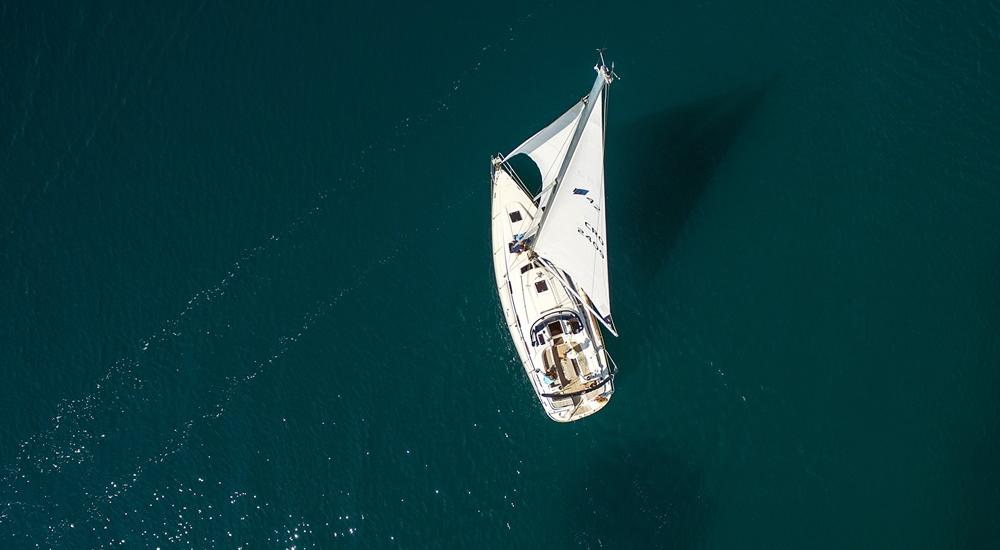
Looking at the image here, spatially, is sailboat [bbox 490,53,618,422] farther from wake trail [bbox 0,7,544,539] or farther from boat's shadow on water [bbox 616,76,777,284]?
boat's shadow on water [bbox 616,76,777,284]

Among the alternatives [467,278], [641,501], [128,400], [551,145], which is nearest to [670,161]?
[551,145]

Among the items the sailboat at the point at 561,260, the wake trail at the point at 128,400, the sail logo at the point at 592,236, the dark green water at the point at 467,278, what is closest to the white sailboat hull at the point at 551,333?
the sailboat at the point at 561,260

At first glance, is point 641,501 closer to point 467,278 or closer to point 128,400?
point 467,278

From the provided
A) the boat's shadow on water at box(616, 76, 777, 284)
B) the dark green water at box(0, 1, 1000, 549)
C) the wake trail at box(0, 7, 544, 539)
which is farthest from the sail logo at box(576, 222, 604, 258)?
the wake trail at box(0, 7, 544, 539)

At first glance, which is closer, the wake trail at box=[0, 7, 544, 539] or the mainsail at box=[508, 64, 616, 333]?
the mainsail at box=[508, 64, 616, 333]

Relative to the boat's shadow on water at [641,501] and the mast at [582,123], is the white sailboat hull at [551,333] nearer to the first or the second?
the boat's shadow on water at [641,501]

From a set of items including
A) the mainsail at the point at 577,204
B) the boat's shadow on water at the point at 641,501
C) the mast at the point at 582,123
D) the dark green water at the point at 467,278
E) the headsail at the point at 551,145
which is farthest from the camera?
the dark green water at the point at 467,278
